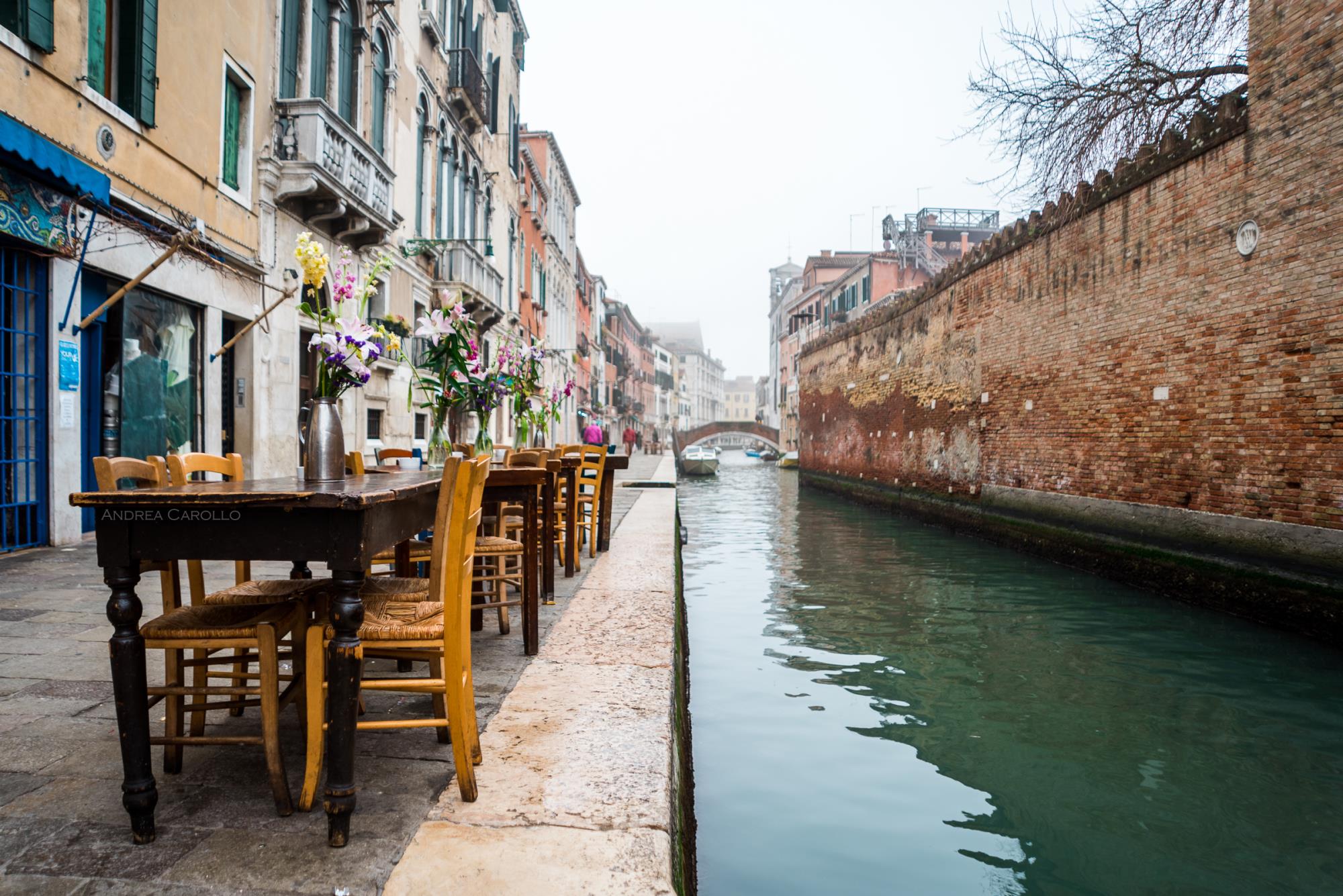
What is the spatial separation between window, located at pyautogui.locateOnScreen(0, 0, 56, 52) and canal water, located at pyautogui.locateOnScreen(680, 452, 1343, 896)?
5.96 metres

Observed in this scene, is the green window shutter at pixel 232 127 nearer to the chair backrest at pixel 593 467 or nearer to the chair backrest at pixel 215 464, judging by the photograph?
the chair backrest at pixel 593 467

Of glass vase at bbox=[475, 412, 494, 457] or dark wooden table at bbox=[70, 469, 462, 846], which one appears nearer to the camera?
dark wooden table at bbox=[70, 469, 462, 846]

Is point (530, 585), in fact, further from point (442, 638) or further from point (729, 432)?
point (729, 432)

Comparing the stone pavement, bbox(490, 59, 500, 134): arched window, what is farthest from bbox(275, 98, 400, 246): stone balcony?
bbox(490, 59, 500, 134): arched window

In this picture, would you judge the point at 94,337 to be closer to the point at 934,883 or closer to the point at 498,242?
the point at 934,883

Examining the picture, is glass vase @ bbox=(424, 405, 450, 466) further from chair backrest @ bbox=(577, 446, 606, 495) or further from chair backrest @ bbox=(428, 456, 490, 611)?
chair backrest @ bbox=(428, 456, 490, 611)

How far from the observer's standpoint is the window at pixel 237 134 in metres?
8.27

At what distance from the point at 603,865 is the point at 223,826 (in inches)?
33.9

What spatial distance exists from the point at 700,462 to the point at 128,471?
106 ft

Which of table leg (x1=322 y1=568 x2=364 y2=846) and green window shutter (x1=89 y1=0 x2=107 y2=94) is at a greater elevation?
green window shutter (x1=89 y1=0 x2=107 y2=94)

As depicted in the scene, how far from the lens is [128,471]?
2.17 meters

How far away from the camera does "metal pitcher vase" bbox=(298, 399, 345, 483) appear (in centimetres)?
254

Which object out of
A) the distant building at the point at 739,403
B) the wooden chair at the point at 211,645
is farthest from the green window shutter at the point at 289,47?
the distant building at the point at 739,403

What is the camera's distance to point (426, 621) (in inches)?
83.9
